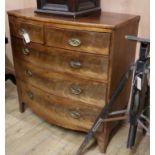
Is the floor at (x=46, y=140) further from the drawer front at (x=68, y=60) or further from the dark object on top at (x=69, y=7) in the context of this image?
the dark object on top at (x=69, y=7)

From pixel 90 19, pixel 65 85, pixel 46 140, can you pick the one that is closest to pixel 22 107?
pixel 46 140

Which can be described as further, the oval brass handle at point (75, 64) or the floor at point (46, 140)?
the floor at point (46, 140)

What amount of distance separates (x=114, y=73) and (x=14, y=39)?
82cm

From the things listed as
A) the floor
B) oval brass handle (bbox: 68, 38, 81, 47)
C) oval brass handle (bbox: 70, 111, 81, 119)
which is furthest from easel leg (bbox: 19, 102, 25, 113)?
oval brass handle (bbox: 68, 38, 81, 47)

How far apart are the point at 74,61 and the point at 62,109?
40cm

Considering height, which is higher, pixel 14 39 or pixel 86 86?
pixel 14 39

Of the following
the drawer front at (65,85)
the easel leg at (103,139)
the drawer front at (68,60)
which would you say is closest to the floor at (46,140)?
the easel leg at (103,139)

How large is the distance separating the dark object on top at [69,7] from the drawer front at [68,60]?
0.24 meters

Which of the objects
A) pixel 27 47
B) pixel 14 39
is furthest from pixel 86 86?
pixel 14 39

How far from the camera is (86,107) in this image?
1.48 m

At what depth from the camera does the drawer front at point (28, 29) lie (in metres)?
1.47

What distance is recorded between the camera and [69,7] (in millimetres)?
1406

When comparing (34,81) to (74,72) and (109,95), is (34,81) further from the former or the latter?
(109,95)

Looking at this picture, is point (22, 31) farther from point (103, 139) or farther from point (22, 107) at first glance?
point (103, 139)
